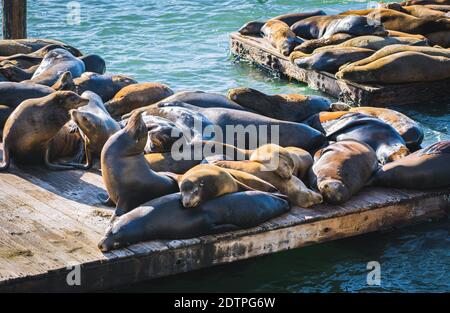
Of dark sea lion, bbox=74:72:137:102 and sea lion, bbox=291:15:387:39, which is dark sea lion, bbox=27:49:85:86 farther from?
sea lion, bbox=291:15:387:39

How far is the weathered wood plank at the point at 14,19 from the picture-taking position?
1175 centimetres

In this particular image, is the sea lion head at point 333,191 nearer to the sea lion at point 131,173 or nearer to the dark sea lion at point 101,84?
the sea lion at point 131,173

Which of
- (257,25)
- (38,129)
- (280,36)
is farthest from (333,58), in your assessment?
(38,129)

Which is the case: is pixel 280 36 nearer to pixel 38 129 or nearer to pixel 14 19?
pixel 14 19

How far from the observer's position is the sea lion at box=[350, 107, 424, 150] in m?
7.91

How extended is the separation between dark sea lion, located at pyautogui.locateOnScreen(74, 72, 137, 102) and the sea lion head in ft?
10.4

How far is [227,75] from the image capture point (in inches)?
499

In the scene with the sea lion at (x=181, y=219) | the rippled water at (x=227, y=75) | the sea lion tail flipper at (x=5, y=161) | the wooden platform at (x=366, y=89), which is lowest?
the rippled water at (x=227, y=75)

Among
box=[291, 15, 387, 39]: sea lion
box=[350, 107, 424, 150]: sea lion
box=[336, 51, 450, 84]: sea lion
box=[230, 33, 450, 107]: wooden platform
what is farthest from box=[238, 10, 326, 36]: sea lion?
box=[350, 107, 424, 150]: sea lion

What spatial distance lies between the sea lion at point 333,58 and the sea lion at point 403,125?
2.57 metres

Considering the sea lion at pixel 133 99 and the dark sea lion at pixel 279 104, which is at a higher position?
the dark sea lion at pixel 279 104

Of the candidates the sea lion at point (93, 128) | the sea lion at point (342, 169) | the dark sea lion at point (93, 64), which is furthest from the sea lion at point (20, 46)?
the sea lion at point (342, 169)

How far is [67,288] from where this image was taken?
5340mm
